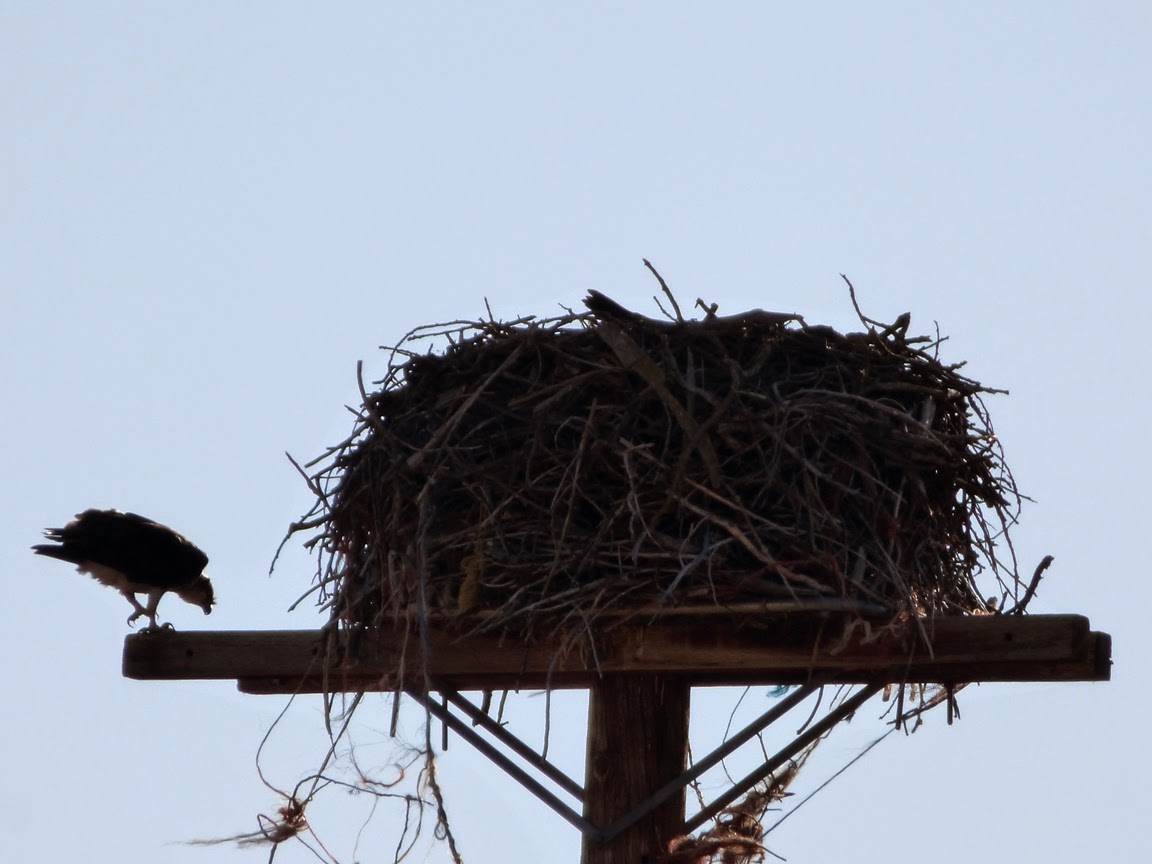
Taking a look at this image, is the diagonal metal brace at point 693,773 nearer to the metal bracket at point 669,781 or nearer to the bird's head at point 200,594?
the metal bracket at point 669,781

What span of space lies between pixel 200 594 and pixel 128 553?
1296 mm

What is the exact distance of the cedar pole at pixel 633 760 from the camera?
505cm

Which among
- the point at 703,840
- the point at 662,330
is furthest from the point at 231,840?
the point at 662,330

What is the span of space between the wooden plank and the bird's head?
2.99 m

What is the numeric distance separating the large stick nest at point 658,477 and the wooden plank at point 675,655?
10 cm

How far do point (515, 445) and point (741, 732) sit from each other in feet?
4.14

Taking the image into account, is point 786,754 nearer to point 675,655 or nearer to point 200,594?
point 675,655

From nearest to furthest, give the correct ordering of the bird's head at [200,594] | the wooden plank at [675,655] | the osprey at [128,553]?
the wooden plank at [675,655]
the osprey at [128,553]
the bird's head at [200,594]

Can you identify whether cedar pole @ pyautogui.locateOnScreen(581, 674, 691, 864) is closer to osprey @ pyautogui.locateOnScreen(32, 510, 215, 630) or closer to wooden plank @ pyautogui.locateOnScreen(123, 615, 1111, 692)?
wooden plank @ pyautogui.locateOnScreen(123, 615, 1111, 692)

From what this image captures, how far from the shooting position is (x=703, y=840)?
504cm

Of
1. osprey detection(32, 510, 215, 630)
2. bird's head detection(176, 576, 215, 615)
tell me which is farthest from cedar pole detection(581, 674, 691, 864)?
bird's head detection(176, 576, 215, 615)

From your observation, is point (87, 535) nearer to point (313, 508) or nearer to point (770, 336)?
point (313, 508)

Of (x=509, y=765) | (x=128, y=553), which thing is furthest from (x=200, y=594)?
(x=509, y=765)

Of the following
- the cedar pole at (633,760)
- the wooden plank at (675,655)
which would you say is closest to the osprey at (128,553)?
the wooden plank at (675,655)
